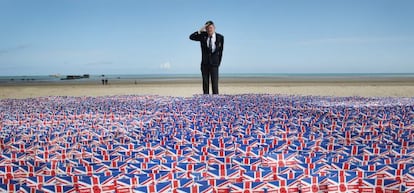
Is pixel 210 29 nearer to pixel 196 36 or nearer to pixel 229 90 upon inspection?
pixel 196 36

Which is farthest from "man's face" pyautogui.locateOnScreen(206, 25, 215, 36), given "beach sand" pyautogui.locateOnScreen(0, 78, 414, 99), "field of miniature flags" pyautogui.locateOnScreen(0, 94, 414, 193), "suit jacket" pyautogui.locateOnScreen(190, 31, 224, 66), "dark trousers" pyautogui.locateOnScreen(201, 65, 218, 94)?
"beach sand" pyautogui.locateOnScreen(0, 78, 414, 99)

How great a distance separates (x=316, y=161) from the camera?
159cm

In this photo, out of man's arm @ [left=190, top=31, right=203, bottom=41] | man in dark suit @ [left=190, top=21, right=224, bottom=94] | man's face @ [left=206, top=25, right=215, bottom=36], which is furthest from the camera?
man's arm @ [left=190, top=31, right=203, bottom=41]

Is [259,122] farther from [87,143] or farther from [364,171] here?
[364,171]

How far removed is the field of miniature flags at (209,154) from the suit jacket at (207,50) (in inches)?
128

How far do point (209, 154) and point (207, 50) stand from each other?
4.76 meters

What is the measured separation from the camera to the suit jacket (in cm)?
640

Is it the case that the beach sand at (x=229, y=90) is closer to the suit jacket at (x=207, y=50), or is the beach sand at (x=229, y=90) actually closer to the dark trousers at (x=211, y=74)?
the dark trousers at (x=211, y=74)

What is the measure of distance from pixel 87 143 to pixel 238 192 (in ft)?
4.30

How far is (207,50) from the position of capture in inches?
251

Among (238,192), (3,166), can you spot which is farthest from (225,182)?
(3,166)

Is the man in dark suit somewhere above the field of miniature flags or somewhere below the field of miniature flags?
above

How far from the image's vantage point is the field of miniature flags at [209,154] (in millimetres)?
1254

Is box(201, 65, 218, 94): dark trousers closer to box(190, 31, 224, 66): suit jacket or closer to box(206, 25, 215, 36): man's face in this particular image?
box(190, 31, 224, 66): suit jacket
